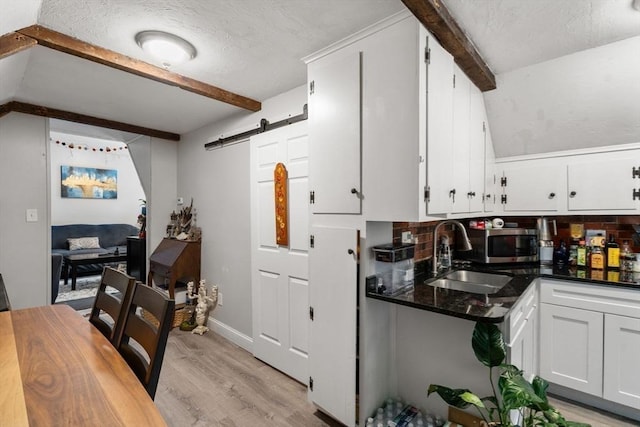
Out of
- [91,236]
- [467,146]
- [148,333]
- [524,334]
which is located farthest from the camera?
[91,236]

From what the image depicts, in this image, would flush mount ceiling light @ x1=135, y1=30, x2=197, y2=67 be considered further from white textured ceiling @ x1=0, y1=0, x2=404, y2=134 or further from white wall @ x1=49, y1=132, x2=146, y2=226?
white wall @ x1=49, y1=132, x2=146, y2=226

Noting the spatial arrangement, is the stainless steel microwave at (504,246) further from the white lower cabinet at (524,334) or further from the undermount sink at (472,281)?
the white lower cabinet at (524,334)

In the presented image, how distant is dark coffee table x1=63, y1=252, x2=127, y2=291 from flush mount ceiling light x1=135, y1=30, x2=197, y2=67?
4.43m

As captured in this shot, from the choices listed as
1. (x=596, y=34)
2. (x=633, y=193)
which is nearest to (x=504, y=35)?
(x=596, y=34)

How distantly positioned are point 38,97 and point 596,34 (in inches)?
165

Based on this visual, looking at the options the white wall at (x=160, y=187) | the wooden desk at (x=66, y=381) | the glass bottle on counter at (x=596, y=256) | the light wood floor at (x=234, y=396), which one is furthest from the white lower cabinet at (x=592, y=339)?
the white wall at (x=160, y=187)

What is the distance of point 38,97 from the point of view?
2.70m

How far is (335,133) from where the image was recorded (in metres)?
1.85

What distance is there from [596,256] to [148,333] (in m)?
3.05

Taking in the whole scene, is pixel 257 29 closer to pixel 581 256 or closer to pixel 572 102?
pixel 572 102

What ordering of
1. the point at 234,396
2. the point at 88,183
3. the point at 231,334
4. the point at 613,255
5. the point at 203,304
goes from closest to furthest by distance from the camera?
the point at 234,396, the point at 613,255, the point at 231,334, the point at 203,304, the point at 88,183

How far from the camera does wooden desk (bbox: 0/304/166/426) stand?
2.51 feet

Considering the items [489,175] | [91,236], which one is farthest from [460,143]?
[91,236]

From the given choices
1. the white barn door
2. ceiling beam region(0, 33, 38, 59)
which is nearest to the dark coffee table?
the white barn door
